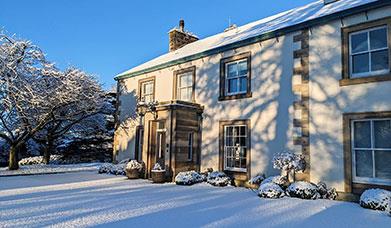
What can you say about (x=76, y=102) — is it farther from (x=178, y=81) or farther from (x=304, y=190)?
(x=304, y=190)

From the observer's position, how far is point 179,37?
19.7 meters

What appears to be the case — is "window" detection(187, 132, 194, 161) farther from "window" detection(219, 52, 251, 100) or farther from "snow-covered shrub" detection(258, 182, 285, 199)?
"snow-covered shrub" detection(258, 182, 285, 199)

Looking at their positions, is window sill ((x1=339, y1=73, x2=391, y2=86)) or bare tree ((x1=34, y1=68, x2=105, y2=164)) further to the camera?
bare tree ((x1=34, y1=68, x2=105, y2=164))

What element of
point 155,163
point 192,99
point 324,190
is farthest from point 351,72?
point 155,163

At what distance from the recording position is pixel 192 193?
9.38m

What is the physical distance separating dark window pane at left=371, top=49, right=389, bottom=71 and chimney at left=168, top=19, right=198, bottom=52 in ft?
41.5

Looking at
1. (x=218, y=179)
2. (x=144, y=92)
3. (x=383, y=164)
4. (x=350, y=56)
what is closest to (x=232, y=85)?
(x=218, y=179)

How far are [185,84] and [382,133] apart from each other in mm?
8788

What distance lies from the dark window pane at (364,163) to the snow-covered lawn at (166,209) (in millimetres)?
1089

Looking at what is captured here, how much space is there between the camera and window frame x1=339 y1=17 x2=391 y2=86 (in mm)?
8555

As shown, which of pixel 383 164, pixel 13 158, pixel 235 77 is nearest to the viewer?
pixel 383 164

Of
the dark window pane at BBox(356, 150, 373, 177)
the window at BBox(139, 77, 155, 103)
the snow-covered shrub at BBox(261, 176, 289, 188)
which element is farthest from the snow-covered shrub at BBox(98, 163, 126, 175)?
the dark window pane at BBox(356, 150, 373, 177)

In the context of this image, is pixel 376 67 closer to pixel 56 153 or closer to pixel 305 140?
pixel 305 140

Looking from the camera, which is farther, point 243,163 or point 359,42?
point 243,163
